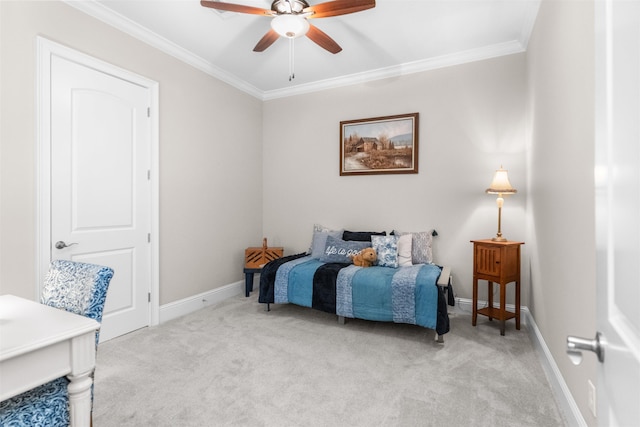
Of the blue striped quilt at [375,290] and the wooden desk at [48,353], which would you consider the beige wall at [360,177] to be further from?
the wooden desk at [48,353]

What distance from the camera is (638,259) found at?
0.50 metres

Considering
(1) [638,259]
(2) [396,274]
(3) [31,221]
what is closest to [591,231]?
(1) [638,259]

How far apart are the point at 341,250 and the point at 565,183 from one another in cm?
228

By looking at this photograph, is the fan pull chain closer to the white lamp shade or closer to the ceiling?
the ceiling

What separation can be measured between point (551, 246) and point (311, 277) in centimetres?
206

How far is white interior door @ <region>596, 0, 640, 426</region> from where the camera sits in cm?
51

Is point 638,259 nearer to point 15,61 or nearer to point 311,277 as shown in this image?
point 311,277

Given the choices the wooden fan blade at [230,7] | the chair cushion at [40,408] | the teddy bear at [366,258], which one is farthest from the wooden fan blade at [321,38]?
the chair cushion at [40,408]

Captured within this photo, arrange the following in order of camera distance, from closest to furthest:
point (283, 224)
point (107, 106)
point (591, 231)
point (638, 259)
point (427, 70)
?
point (638, 259) < point (591, 231) < point (107, 106) < point (427, 70) < point (283, 224)

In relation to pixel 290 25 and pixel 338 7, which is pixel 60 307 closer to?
pixel 290 25

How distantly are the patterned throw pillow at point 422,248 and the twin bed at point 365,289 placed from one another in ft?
0.32

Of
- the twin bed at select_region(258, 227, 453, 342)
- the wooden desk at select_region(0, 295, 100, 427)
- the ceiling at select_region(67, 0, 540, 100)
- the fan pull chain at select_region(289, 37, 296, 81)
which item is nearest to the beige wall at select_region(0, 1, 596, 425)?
the ceiling at select_region(67, 0, 540, 100)

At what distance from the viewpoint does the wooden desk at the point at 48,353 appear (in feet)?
3.45

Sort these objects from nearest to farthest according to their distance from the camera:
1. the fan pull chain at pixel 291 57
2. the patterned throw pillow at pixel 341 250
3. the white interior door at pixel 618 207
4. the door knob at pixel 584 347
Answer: the white interior door at pixel 618 207 → the door knob at pixel 584 347 → the fan pull chain at pixel 291 57 → the patterned throw pillow at pixel 341 250
